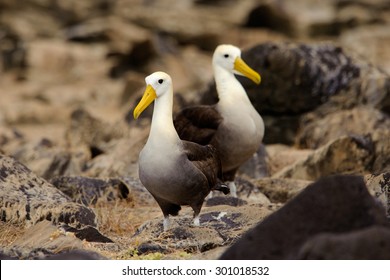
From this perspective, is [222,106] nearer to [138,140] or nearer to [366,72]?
[138,140]

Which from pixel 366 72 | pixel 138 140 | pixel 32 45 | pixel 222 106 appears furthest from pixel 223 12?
pixel 222 106

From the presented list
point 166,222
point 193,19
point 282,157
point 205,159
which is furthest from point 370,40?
point 166,222

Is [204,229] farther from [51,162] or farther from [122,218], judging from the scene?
[51,162]

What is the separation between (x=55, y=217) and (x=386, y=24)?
79.5 feet

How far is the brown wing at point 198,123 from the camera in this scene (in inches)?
436

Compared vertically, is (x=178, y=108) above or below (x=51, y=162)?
above

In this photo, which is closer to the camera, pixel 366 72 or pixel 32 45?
pixel 366 72

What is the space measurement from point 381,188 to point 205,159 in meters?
1.39

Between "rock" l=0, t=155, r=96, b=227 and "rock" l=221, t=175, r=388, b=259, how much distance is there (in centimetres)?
296

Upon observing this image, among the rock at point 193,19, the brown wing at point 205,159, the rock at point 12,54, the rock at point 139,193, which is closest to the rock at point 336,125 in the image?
the rock at point 139,193

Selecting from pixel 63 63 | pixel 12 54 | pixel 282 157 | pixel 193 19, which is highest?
pixel 193 19

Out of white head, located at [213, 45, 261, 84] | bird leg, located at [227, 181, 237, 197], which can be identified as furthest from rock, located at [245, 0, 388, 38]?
bird leg, located at [227, 181, 237, 197]

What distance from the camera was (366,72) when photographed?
16.4 meters

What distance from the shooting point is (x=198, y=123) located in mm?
11227
